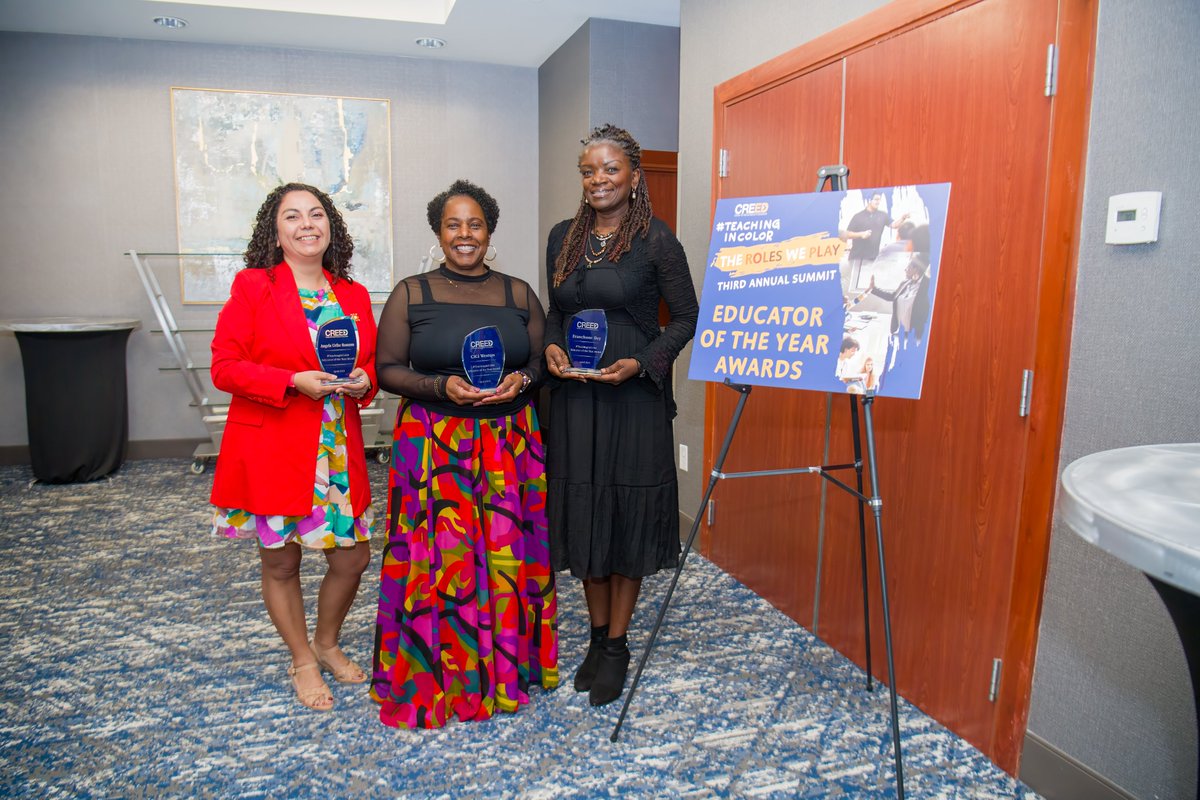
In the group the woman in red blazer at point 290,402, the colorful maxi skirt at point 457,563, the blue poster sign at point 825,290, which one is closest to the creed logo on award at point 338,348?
the woman in red blazer at point 290,402

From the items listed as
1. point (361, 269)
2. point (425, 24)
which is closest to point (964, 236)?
point (425, 24)

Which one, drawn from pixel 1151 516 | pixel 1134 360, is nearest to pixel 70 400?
pixel 1134 360

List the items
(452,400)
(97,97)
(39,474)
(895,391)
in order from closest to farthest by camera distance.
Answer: (895,391) → (452,400) → (39,474) → (97,97)

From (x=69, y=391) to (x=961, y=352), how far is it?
4.92 meters

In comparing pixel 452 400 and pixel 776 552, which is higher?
pixel 452 400

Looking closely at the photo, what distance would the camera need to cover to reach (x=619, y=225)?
216 centimetres

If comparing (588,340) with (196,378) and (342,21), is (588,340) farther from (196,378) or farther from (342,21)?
(196,378)

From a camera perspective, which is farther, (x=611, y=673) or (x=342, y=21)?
(x=342, y=21)

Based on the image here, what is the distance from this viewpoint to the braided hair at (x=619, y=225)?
6.97ft

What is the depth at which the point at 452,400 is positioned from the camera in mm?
2021


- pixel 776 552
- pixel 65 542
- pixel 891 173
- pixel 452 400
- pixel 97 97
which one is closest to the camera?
pixel 452 400

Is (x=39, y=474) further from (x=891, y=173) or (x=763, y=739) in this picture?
(x=891, y=173)

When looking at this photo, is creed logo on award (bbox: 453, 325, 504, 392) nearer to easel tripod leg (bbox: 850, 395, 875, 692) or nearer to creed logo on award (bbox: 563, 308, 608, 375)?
creed logo on award (bbox: 563, 308, 608, 375)

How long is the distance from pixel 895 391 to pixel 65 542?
3.78 m
